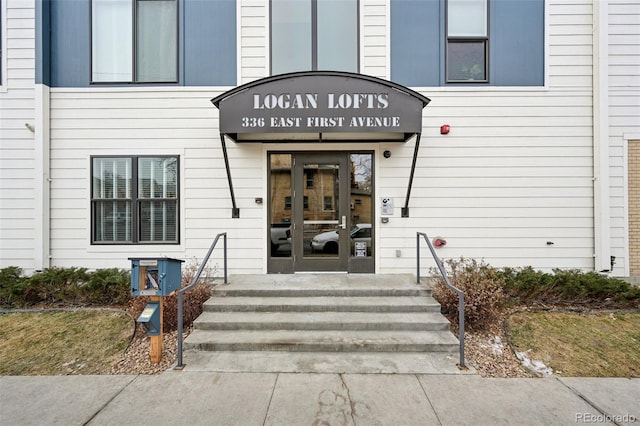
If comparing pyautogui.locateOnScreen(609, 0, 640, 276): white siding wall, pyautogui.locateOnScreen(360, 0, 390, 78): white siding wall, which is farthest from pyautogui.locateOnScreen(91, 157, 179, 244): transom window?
pyautogui.locateOnScreen(609, 0, 640, 276): white siding wall

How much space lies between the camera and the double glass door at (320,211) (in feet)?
19.5

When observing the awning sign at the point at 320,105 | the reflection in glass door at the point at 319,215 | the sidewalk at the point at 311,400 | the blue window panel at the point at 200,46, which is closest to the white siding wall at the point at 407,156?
the blue window panel at the point at 200,46

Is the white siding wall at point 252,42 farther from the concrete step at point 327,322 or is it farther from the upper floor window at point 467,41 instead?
the concrete step at point 327,322

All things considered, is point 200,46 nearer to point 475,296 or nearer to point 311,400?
point 311,400

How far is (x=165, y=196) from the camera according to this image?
5.95 meters

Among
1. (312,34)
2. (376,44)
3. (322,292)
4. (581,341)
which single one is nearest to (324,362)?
(322,292)

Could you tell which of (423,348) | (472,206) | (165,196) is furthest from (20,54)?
(472,206)

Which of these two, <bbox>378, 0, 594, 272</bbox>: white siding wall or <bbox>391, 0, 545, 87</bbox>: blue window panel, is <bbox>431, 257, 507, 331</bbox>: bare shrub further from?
<bbox>391, 0, 545, 87</bbox>: blue window panel

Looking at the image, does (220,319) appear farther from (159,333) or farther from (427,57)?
(427,57)

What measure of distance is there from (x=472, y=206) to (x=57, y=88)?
8749 mm

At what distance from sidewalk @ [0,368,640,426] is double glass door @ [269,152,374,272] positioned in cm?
271

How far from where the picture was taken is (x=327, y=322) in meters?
4.23

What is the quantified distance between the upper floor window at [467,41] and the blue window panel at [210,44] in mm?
4408

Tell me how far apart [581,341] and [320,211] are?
4566mm
